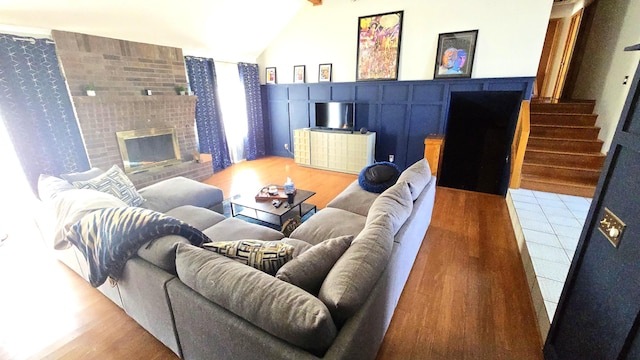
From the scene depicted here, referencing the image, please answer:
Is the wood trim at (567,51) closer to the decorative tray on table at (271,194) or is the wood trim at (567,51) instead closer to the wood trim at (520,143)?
the wood trim at (520,143)

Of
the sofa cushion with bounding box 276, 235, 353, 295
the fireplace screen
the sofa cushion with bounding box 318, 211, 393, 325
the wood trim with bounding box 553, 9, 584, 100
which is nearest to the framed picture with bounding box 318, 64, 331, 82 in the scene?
the fireplace screen

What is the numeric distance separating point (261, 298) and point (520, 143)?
150 inches

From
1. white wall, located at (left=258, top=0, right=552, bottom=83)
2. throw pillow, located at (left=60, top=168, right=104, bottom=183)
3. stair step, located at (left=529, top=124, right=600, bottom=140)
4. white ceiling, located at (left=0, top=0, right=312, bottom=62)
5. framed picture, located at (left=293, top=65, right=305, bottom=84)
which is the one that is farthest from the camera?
framed picture, located at (left=293, top=65, right=305, bottom=84)

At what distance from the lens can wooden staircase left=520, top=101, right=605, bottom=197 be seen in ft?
11.0

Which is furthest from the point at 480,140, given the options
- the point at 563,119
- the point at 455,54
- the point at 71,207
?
the point at 71,207

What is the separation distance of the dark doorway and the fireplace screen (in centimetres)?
450

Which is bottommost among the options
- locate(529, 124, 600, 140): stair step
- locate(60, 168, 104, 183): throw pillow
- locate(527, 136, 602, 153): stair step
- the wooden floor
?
the wooden floor

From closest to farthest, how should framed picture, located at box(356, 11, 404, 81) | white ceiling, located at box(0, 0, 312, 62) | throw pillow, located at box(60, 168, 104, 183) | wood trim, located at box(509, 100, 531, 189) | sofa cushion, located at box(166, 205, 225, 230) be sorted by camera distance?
sofa cushion, located at box(166, 205, 225, 230) → throw pillow, located at box(60, 168, 104, 183) → white ceiling, located at box(0, 0, 312, 62) → wood trim, located at box(509, 100, 531, 189) → framed picture, located at box(356, 11, 404, 81)

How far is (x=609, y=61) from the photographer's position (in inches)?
151

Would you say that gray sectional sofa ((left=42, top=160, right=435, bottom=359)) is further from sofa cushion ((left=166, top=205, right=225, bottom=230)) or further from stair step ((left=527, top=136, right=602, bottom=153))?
stair step ((left=527, top=136, right=602, bottom=153))

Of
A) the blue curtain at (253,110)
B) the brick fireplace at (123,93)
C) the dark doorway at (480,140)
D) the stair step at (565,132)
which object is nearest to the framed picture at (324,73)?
the blue curtain at (253,110)

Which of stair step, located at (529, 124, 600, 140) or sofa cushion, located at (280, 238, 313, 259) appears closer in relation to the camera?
sofa cushion, located at (280, 238, 313, 259)

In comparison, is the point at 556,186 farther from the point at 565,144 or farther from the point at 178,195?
the point at 178,195

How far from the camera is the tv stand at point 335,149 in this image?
4.73 m
